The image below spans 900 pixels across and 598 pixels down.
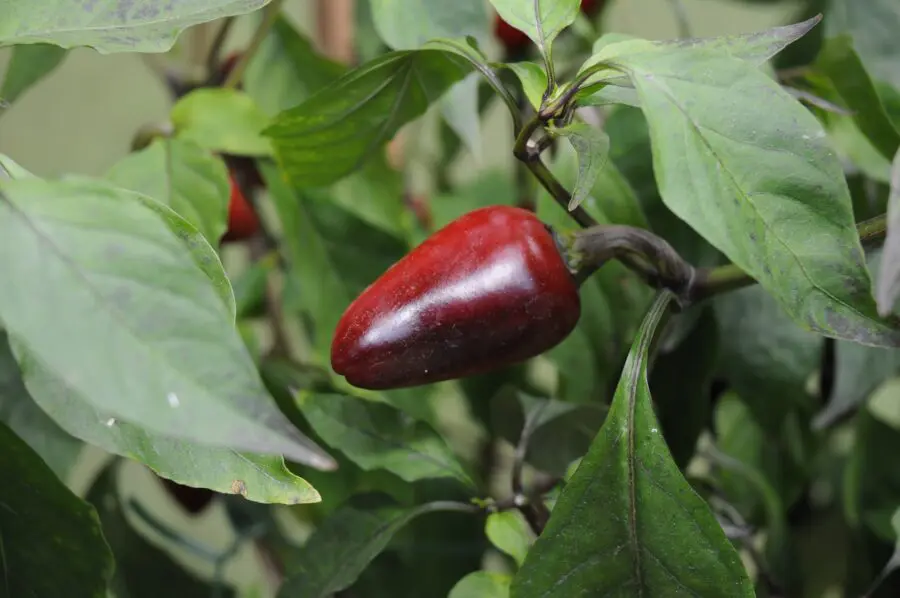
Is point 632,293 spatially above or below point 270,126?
below

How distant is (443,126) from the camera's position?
1.88ft

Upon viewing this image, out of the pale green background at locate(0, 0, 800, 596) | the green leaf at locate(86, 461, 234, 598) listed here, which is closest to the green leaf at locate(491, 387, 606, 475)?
the green leaf at locate(86, 461, 234, 598)

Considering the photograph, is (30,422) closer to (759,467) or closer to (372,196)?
(372,196)

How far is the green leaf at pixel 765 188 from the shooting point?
8.8 inches

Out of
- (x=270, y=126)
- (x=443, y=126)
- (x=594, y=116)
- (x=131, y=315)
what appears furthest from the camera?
(x=443, y=126)

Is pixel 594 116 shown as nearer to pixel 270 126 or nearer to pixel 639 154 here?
pixel 639 154

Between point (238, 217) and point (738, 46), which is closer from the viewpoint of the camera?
point (738, 46)

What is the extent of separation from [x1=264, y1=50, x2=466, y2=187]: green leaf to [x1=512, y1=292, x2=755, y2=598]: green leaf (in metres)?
0.13

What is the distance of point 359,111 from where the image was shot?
304mm

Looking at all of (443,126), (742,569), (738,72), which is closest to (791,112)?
(738,72)

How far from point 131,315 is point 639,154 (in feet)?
0.85

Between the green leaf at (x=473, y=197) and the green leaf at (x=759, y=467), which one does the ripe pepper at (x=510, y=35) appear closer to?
the green leaf at (x=473, y=197)

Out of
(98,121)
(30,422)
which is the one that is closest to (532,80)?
(30,422)

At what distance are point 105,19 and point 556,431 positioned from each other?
0.21 meters
